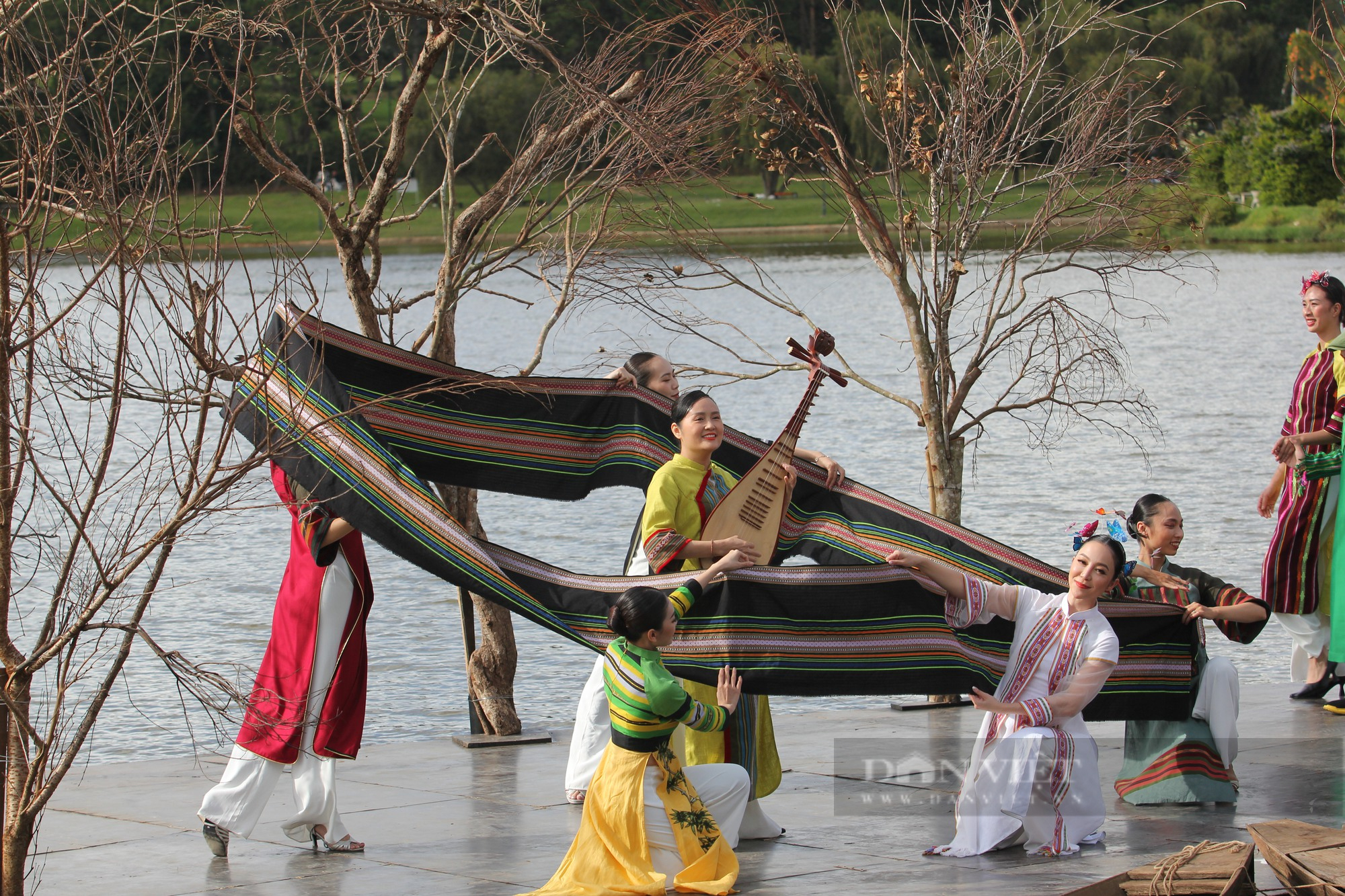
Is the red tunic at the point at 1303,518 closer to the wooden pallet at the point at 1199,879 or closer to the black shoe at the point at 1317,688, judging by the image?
the black shoe at the point at 1317,688

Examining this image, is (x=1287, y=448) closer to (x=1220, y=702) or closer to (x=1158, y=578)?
(x=1158, y=578)

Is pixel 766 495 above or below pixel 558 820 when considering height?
above

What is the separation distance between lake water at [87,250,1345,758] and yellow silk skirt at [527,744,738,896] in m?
1.23

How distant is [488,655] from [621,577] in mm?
2372

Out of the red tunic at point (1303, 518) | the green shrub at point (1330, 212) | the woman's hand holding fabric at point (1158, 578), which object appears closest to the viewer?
the woman's hand holding fabric at point (1158, 578)

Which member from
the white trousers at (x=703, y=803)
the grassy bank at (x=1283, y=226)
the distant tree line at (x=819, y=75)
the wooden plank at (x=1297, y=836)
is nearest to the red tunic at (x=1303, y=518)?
the distant tree line at (x=819, y=75)

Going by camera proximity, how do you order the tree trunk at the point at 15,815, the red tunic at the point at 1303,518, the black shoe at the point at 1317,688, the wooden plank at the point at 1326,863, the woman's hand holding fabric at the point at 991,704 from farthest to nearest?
1. the black shoe at the point at 1317,688
2. the red tunic at the point at 1303,518
3. the woman's hand holding fabric at the point at 991,704
4. the wooden plank at the point at 1326,863
5. the tree trunk at the point at 15,815

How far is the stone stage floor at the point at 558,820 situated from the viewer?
5664 mm

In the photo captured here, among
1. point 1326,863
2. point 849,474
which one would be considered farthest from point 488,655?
point 849,474

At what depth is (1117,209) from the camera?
9258 millimetres

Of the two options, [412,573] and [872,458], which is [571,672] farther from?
[872,458]

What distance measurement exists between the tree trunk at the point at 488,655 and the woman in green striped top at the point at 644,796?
2.76 metres

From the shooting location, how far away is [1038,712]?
19.6 feet

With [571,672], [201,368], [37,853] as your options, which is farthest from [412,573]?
[201,368]
